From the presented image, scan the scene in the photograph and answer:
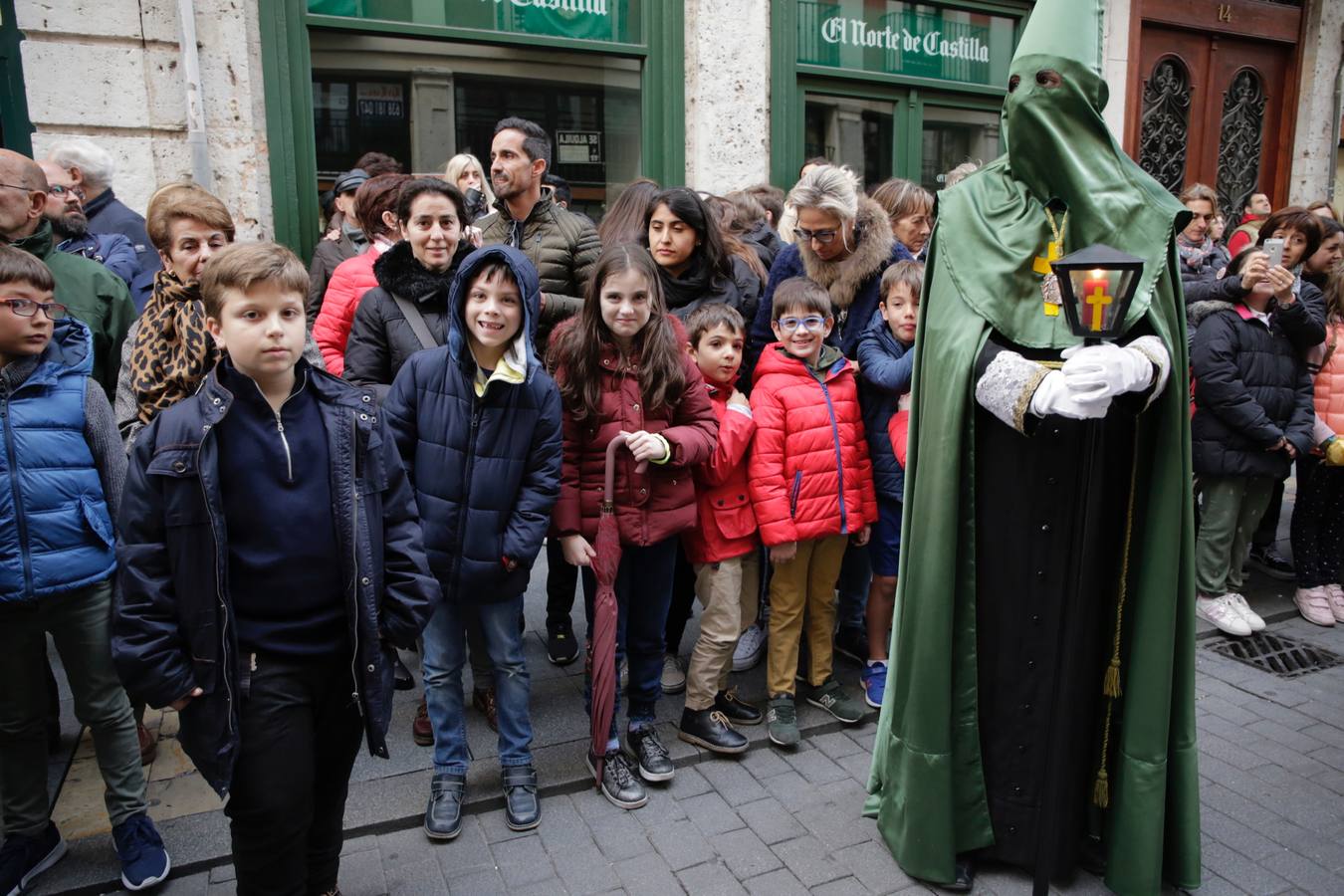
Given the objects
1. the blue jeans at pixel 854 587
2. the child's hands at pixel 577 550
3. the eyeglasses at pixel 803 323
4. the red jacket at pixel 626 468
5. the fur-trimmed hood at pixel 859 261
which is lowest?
the blue jeans at pixel 854 587

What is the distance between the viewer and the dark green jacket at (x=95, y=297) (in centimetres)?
388

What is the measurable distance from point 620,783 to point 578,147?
5.44 metres

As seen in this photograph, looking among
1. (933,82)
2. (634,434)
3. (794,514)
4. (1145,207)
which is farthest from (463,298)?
(933,82)

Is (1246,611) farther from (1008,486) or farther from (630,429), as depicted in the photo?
(630,429)

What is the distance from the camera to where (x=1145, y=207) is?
276 cm

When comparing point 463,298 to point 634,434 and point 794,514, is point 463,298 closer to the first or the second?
point 634,434

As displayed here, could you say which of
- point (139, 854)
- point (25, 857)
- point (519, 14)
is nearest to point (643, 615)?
point (139, 854)

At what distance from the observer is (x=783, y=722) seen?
3.91m

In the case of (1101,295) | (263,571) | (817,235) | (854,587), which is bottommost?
(854,587)

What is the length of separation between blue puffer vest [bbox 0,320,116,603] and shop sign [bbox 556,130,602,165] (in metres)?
5.00

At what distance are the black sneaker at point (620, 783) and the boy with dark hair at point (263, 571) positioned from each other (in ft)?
3.69

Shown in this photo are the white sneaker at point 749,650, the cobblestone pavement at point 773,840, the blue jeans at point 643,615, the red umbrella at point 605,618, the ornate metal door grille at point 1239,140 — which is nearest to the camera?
the cobblestone pavement at point 773,840

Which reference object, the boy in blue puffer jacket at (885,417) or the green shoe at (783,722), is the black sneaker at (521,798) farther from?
the boy in blue puffer jacket at (885,417)

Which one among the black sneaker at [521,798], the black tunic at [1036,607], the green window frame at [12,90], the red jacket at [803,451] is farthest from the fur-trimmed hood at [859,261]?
the green window frame at [12,90]
